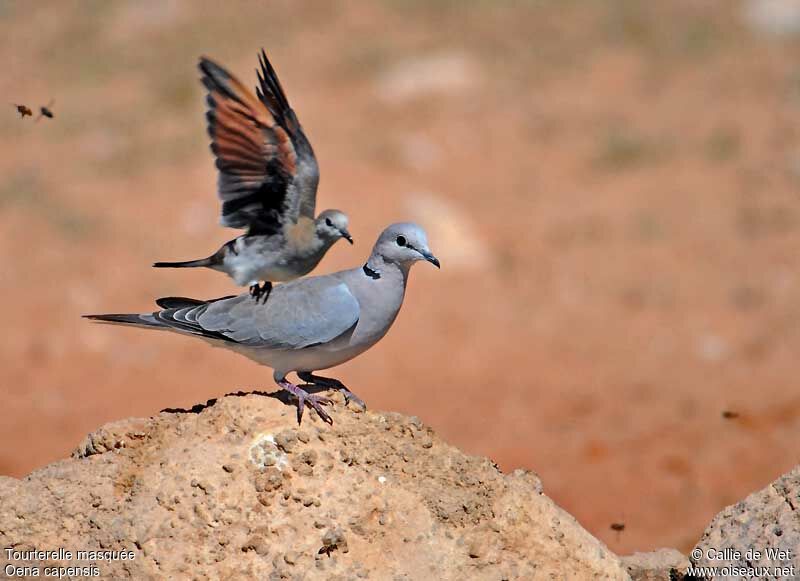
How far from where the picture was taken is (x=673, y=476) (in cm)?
1126

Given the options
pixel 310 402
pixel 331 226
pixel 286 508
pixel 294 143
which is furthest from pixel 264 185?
pixel 286 508

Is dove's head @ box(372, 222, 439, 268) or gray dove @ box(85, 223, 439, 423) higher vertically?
dove's head @ box(372, 222, 439, 268)

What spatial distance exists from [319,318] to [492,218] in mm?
9255

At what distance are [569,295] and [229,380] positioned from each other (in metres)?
3.99

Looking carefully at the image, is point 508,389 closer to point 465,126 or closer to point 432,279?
point 432,279

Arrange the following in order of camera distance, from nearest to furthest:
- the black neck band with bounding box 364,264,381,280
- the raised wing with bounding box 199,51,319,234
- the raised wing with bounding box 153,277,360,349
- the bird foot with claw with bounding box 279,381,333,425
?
the bird foot with claw with bounding box 279,381,333,425 → the raised wing with bounding box 153,277,360,349 → the black neck band with bounding box 364,264,381,280 → the raised wing with bounding box 199,51,319,234

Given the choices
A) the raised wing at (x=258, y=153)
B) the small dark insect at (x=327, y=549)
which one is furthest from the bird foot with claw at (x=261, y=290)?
the small dark insect at (x=327, y=549)

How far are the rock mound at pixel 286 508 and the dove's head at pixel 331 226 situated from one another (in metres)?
1.18

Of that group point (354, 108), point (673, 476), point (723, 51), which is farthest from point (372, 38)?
point (673, 476)

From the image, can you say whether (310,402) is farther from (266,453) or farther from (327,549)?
(327,549)

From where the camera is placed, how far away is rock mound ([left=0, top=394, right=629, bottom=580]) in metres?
5.49

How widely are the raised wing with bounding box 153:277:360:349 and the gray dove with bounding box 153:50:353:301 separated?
0.58ft

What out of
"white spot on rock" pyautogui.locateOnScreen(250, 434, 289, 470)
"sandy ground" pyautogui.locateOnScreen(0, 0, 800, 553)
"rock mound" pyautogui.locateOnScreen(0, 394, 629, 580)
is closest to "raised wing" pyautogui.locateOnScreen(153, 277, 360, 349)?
"rock mound" pyautogui.locateOnScreen(0, 394, 629, 580)

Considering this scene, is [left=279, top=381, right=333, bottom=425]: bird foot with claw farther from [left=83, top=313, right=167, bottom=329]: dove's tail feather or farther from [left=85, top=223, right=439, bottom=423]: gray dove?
[left=83, top=313, right=167, bottom=329]: dove's tail feather
